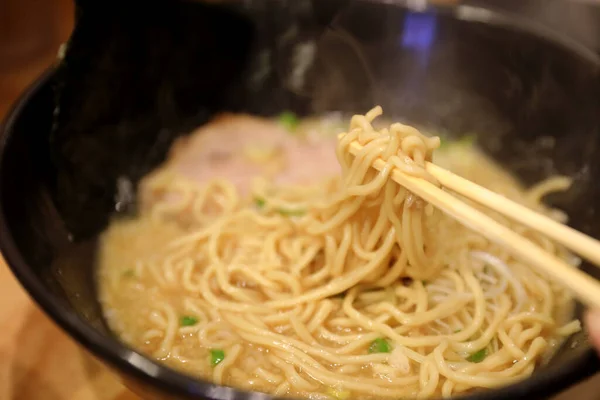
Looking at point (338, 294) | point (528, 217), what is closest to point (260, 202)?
point (338, 294)

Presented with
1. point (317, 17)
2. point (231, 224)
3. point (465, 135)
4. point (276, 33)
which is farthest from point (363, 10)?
point (231, 224)

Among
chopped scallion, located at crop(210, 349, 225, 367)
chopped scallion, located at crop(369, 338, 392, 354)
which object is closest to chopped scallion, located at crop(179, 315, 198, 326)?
chopped scallion, located at crop(210, 349, 225, 367)

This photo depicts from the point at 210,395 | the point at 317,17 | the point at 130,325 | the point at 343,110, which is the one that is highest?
the point at 317,17

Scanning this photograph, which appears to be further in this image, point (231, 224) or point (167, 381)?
point (231, 224)

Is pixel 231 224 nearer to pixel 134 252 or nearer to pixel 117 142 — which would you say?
pixel 134 252

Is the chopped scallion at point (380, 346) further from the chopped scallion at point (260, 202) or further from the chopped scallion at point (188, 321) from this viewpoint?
the chopped scallion at point (260, 202)

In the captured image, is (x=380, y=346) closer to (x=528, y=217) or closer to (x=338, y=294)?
(x=338, y=294)

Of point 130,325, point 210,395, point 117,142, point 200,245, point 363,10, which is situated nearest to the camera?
point 210,395

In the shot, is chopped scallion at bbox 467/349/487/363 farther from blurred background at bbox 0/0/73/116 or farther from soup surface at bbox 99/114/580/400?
blurred background at bbox 0/0/73/116
